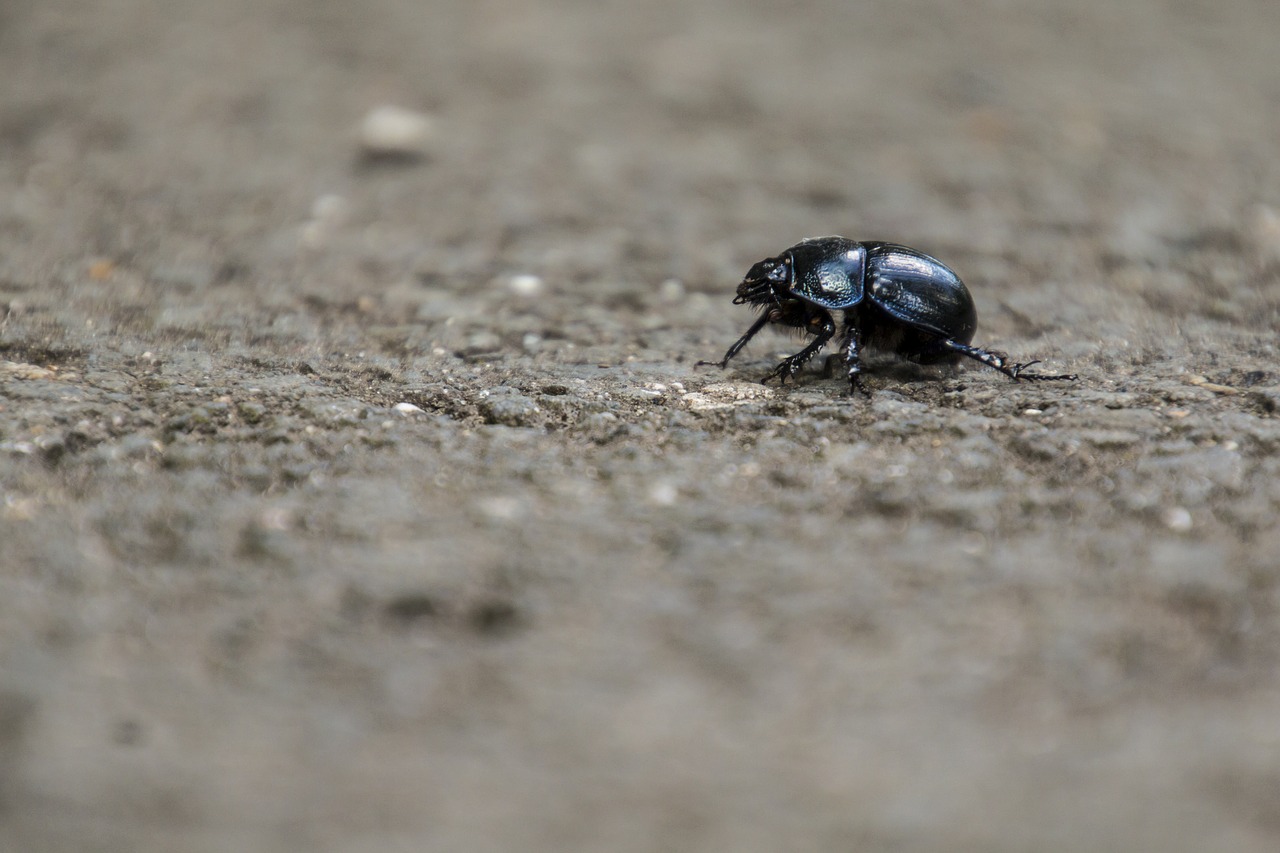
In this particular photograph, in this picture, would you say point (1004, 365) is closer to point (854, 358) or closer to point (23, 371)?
point (854, 358)

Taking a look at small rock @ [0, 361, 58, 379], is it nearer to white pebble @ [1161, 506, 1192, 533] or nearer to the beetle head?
the beetle head

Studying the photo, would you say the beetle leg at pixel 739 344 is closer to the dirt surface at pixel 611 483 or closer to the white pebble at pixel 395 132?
the dirt surface at pixel 611 483

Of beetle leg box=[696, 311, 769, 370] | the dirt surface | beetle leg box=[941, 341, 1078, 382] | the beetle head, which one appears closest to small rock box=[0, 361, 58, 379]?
the dirt surface

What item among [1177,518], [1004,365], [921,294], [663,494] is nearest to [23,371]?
[663,494]

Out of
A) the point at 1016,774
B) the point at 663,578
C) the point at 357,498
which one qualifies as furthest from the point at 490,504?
the point at 1016,774

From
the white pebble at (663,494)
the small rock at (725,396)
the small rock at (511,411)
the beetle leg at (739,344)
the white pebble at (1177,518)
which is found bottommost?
the white pebble at (663,494)

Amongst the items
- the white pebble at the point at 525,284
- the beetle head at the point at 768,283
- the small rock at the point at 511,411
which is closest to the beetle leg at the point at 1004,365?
the beetle head at the point at 768,283

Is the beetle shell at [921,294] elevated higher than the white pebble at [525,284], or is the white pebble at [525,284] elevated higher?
the beetle shell at [921,294]
